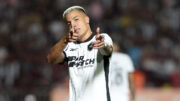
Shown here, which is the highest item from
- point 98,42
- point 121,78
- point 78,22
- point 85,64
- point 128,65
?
point 78,22

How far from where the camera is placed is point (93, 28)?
55.8 feet

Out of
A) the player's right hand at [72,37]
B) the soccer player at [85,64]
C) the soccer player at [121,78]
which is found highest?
the player's right hand at [72,37]

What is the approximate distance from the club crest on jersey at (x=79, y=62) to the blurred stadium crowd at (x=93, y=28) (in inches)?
253

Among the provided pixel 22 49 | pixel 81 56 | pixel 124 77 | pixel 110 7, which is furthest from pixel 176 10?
pixel 81 56

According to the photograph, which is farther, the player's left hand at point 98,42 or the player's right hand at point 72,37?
the player's right hand at point 72,37

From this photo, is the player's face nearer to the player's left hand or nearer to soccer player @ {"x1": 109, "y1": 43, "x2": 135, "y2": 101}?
the player's left hand

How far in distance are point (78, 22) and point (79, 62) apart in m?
0.45

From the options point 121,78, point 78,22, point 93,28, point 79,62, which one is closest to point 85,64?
point 79,62

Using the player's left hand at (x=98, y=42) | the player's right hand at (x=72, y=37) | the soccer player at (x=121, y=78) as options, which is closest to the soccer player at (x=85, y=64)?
the player's right hand at (x=72, y=37)

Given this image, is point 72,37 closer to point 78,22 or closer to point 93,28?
point 78,22

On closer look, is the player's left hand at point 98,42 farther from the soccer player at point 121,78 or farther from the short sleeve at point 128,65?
the short sleeve at point 128,65

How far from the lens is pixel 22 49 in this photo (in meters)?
16.0

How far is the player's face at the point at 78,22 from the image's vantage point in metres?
6.39

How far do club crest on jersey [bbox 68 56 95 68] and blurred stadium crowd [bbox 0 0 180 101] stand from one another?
643 cm
